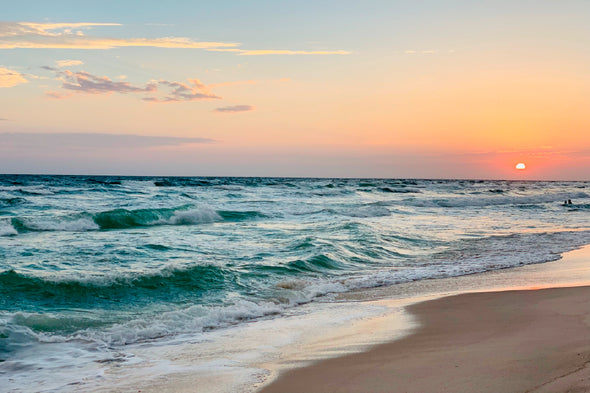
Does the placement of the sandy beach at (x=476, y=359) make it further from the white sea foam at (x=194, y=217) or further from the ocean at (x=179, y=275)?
the white sea foam at (x=194, y=217)

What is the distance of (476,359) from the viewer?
456cm

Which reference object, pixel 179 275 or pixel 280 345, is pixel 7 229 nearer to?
pixel 179 275

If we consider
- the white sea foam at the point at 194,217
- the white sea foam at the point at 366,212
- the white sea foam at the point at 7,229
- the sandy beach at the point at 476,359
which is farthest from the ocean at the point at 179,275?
the white sea foam at the point at 366,212

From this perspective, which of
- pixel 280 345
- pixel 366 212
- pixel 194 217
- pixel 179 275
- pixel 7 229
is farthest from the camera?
pixel 366 212

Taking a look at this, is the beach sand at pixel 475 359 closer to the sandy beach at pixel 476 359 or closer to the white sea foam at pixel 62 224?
the sandy beach at pixel 476 359

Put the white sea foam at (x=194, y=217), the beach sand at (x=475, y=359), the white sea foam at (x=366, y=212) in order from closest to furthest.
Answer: the beach sand at (x=475, y=359) → the white sea foam at (x=194, y=217) → the white sea foam at (x=366, y=212)

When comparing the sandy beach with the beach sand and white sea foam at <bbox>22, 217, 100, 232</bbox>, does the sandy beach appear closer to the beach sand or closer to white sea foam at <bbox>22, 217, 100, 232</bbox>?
the beach sand

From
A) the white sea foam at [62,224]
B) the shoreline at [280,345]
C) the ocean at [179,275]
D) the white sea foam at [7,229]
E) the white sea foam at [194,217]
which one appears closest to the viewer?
the shoreline at [280,345]

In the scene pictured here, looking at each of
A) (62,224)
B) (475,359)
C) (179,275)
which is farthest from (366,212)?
(475,359)

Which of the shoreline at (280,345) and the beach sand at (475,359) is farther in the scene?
the shoreline at (280,345)

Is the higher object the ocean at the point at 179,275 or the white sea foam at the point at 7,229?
the white sea foam at the point at 7,229

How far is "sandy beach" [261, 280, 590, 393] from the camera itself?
3.91 m

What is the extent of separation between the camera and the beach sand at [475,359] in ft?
12.8

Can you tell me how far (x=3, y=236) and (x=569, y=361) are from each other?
629 inches
